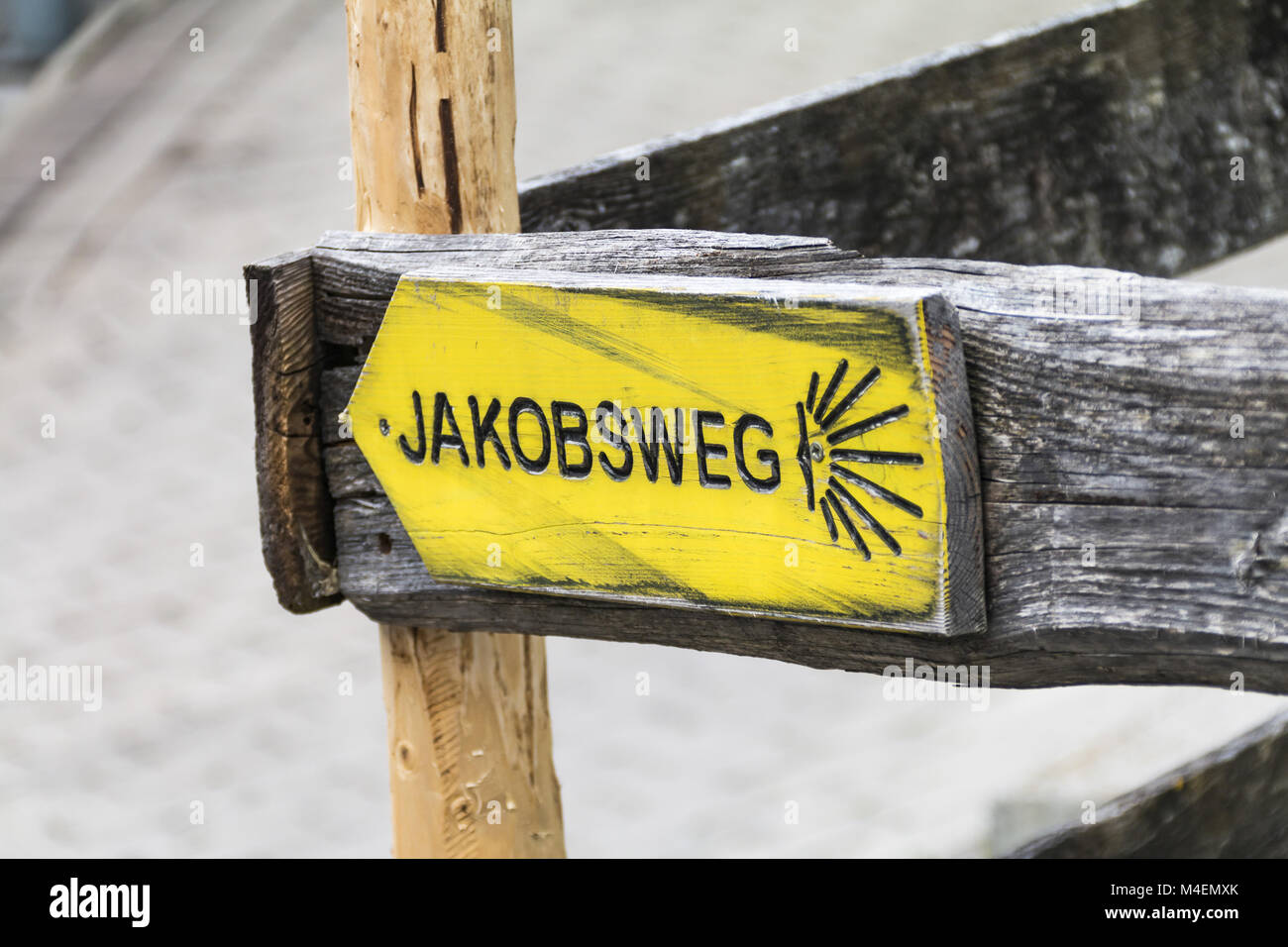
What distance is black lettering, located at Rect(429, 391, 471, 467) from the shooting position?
134cm

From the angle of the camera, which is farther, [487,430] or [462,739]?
[462,739]

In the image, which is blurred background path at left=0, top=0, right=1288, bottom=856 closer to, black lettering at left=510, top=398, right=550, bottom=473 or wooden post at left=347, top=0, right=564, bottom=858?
wooden post at left=347, top=0, right=564, bottom=858

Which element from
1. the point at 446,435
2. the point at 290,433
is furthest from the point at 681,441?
the point at 290,433

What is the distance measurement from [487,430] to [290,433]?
274 millimetres

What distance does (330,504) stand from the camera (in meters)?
1.50

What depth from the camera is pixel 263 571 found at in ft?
15.8

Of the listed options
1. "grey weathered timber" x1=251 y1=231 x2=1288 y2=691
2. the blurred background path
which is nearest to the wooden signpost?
"grey weathered timber" x1=251 y1=231 x2=1288 y2=691

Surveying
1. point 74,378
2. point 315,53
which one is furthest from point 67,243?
point 315,53

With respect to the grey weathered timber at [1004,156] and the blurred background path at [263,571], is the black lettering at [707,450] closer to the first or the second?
the grey weathered timber at [1004,156]

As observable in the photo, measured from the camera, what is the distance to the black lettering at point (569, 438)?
1.24 meters

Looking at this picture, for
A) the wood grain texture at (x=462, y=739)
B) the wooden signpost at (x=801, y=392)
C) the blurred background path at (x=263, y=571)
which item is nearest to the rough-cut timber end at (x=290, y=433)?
the wooden signpost at (x=801, y=392)

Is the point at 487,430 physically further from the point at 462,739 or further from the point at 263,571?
the point at 263,571
